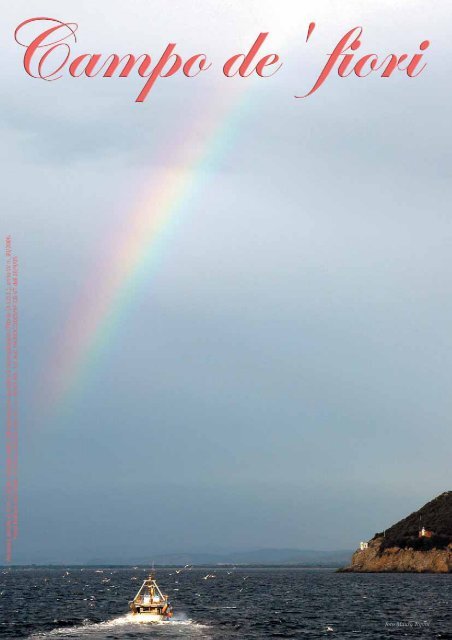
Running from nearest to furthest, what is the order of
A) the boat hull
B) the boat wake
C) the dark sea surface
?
the boat wake → the dark sea surface → the boat hull

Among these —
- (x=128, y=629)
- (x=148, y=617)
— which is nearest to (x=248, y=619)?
(x=148, y=617)

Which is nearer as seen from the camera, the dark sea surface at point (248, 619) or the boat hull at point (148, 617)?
the dark sea surface at point (248, 619)

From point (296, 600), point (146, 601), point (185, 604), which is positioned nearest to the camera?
point (146, 601)

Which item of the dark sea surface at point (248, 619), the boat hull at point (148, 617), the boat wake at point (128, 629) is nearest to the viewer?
the boat wake at point (128, 629)

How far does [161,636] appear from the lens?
8688 centimetres

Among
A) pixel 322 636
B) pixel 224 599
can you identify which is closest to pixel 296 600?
pixel 224 599

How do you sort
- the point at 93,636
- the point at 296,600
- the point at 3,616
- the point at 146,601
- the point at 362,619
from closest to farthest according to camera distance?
the point at 93,636, the point at 146,601, the point at 362,619, the point at 3,616, the point at 296,600

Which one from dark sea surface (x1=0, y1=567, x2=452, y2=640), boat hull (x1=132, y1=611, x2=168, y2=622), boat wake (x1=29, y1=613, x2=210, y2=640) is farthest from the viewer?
boat hull (x1=132, y1=611, x2=168, y2=622)

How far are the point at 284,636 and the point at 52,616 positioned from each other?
134 feet

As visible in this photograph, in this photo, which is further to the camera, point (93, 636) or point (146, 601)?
point (146, 601)

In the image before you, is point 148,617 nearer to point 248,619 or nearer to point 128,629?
point 128,629

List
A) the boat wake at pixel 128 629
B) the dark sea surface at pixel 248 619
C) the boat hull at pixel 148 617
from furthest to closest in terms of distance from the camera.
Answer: the boat hull at pixel 148 617
the dark sea surface at pixel 248 619
the boat wake at pixel 128 629

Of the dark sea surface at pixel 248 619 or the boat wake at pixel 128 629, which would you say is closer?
the boat wake at pixel 128 629

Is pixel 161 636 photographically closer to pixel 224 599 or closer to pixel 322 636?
pixel 322 636
